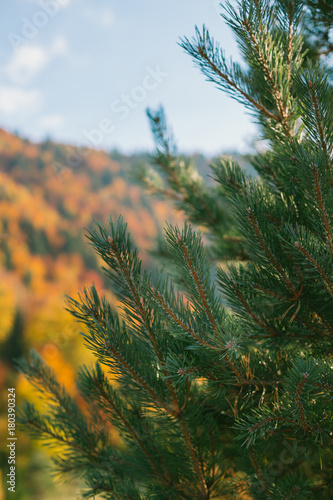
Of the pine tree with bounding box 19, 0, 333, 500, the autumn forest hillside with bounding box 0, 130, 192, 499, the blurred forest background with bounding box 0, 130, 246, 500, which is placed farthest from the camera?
the autumn forest hillside with bounding box 0, 130, 192, 499

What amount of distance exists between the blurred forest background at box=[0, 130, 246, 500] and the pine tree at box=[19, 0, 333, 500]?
300 inches

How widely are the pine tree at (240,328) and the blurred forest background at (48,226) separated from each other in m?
7.63

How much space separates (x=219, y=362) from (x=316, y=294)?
0.21 meters

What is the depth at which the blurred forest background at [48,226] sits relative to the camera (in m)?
8.87

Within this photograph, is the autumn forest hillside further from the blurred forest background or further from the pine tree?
the pine tree

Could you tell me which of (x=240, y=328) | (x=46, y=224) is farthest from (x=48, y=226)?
(x=240, y=328)

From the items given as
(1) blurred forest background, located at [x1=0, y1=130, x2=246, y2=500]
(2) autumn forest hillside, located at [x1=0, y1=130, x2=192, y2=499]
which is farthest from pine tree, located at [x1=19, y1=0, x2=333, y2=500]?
(2) autumn forest hillside, located at [x1=0, y1=130, x2=192, y2=499]

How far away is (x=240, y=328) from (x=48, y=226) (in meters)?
13.8

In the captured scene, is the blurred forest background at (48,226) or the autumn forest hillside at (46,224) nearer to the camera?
the blurred forest background at (48,226)

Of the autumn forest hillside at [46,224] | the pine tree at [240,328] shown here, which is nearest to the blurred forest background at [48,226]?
the autumn forest hillside at [46,224]

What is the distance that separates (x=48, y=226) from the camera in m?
13.6

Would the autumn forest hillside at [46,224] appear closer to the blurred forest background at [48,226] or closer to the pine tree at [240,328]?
the blurred forest background at [48,226]

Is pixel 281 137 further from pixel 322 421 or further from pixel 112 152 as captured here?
pixel 112 152

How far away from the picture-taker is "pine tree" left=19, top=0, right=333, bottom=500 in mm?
538
